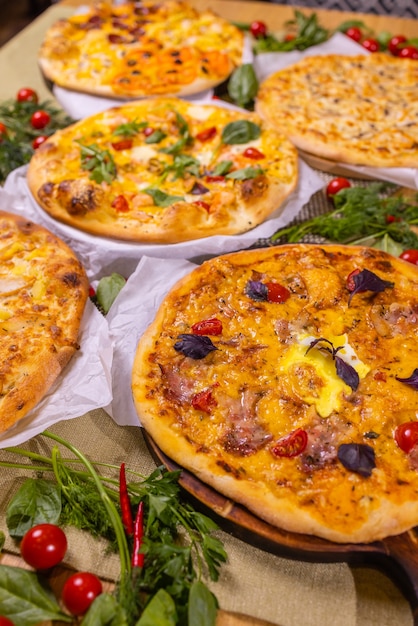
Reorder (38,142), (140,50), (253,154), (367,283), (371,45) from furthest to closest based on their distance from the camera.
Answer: (371,45) < (140,50) < (38,142) < (253,154) < (367,283)

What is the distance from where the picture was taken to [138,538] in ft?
7.81

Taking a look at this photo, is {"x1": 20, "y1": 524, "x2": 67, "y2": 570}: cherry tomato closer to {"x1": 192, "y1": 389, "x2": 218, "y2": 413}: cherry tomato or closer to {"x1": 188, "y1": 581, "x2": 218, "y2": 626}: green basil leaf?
{"x1": 188, "y1": 581, "x2": 218, "y2": 626}: green basil leaf

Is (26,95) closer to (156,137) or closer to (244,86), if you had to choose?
(156,137)

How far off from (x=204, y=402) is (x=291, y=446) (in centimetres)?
44

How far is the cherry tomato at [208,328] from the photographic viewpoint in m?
3.04

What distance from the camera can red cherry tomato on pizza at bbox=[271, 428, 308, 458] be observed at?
254cm

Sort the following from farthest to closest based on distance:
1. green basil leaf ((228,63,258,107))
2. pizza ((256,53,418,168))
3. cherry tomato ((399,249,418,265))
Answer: green basil leaf ((228,63,258,107)) < pizza ((256,53,418,168)) < cherry tomato ((399,249,418,265))

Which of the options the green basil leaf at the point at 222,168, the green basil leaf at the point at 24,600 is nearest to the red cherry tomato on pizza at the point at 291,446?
the green basil leaf at the point at 24,600

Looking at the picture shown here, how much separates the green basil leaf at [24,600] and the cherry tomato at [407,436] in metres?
1.48

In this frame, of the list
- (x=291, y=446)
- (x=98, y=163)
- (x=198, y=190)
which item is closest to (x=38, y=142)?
(x=98, y=163)

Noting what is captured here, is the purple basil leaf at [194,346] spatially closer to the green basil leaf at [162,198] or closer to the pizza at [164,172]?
the pizza at [164,172]

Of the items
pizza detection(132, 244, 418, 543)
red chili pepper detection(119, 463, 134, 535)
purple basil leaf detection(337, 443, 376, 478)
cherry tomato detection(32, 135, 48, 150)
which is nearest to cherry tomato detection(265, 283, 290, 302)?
pizza detection(132, 244, 418, 543)

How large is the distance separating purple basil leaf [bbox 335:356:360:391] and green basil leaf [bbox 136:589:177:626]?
1.20 m

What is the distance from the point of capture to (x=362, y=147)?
4.49 m
